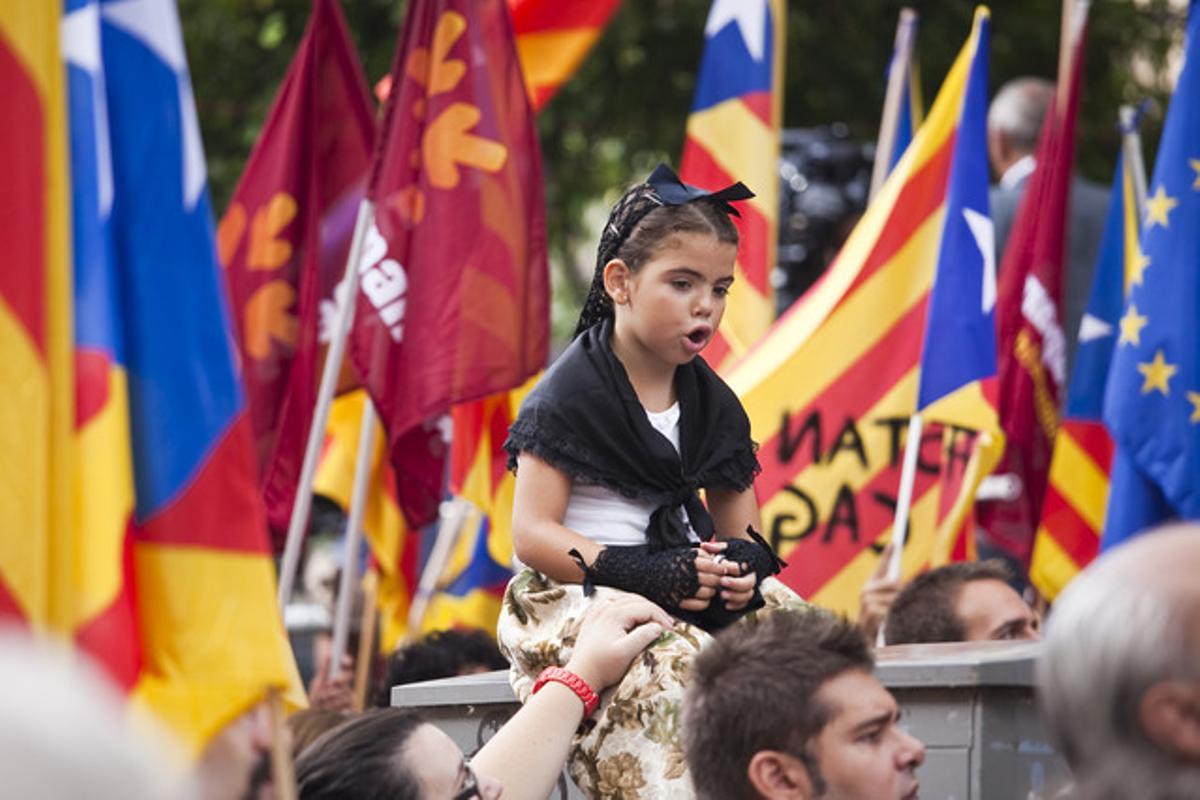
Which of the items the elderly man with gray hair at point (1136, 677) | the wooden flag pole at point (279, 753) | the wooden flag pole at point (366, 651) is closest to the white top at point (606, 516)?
the wooden flag pole at point (279, 753)

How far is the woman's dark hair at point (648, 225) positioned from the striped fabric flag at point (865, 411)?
8.39 ft

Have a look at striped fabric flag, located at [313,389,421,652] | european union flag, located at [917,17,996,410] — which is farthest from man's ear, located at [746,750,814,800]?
striped fabric flag, located at [313,389,421,652]

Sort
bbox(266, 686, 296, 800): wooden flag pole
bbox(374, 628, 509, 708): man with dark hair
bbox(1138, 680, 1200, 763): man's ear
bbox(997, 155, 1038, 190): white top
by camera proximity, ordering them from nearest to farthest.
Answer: bbox(1138, 680, 1200, 763): man's ear < bbox(266, 686, 296, 800): wooden flag pole < bbox(374, 628, 509, 708): man with dark hair < bbox(997, 155, 1038, 190): white top

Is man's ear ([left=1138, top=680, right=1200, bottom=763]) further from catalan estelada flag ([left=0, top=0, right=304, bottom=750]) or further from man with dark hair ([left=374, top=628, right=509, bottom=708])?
man with dark hair ([left=374, top=628, right=509, bottom=708])

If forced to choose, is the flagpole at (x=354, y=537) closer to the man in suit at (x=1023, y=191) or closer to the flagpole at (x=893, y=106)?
the flagpole at (x=893, y=106)

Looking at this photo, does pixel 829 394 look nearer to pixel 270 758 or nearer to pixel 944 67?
pixel 270 758

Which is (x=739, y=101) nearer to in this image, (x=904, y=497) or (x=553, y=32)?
(x=553, y=32)

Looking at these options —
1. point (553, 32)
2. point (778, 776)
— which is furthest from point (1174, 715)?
point (553, 32)

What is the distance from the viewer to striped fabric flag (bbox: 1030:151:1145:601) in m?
7.58

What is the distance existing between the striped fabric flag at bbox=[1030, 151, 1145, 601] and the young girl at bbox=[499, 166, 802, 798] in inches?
130

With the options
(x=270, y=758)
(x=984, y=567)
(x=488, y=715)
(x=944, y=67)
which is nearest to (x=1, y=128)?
(x=270, y=758)

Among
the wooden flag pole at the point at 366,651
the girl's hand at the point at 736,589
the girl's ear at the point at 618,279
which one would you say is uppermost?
the girl's ear at the point at 618,279

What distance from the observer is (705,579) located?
402 centimetres

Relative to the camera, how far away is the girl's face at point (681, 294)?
4191 mm
